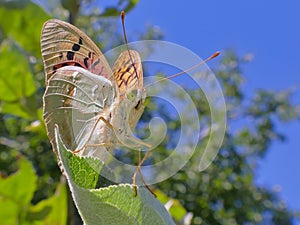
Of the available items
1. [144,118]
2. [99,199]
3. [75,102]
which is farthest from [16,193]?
[144,118]

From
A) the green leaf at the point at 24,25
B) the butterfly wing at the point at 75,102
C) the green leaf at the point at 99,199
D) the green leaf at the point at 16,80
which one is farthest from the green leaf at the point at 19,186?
the green leaf at the point at 99,199

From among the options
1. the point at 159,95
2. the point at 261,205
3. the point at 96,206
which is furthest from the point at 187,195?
the point at 96,206

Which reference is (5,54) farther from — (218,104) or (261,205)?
(261,205)

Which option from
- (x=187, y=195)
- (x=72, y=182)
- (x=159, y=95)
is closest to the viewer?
(x=72, y=182)

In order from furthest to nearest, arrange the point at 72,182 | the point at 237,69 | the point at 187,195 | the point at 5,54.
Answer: the point at 237,69 < the point at 187,195 < the point at 5,54 < the point at 72,182

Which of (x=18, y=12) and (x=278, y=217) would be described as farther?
(x=278, y=217)

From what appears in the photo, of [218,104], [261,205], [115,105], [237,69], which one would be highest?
[237,69]

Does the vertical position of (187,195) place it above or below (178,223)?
Answer: above
